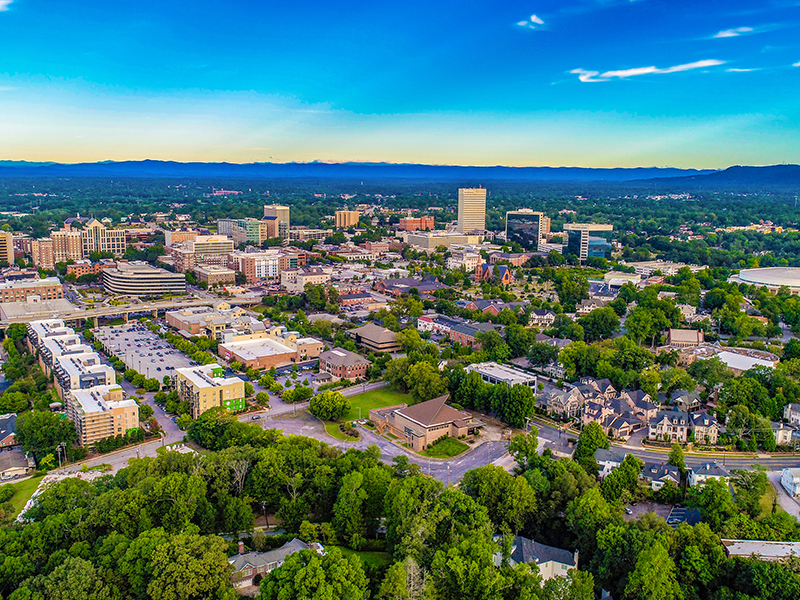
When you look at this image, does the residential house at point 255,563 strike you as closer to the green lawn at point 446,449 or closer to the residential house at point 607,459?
the green lawn at point 446,449

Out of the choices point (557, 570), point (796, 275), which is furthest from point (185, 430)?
point (796, 275)

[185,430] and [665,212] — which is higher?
[665,212]

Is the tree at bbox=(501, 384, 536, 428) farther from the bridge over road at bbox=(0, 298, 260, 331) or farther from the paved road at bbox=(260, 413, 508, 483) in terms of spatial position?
the bridge over road at bbox=(0, 298, 260, 331)

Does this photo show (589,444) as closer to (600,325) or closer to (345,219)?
(600,325)

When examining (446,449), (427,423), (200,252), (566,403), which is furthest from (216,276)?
(566,403)

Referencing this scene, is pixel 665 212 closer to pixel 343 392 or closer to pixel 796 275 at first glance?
pixel 796 275

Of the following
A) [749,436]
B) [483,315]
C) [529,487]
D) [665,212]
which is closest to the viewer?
[529,487]

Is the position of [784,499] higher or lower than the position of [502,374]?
lower
